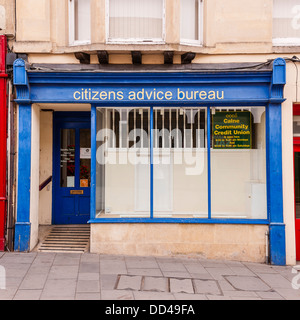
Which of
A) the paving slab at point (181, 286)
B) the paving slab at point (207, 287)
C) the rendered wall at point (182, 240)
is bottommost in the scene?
the paving slab at point (207, 287)

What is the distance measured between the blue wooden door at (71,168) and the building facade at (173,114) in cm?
110

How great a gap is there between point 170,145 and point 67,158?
294cm

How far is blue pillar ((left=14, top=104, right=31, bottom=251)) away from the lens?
24.6ft

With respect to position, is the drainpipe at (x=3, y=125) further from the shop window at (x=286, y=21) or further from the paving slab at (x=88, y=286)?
the shop window at (x=286, y=21)

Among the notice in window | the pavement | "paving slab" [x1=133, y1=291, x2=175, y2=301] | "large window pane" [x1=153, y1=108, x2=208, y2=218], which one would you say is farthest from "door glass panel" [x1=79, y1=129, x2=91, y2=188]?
"paving slab" [x1=133, y1=291, x2=175, y2=301]

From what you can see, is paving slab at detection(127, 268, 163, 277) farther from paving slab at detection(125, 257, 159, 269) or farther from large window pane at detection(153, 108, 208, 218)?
large window pane at detection(153, 108, 208, 218)

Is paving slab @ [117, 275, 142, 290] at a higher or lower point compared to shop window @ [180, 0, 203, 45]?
lower

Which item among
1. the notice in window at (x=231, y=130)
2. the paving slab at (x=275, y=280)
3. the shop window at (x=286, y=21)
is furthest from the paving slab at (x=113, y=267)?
the shop window at (x=286, y=21)

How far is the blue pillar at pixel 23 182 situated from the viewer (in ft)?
24.6

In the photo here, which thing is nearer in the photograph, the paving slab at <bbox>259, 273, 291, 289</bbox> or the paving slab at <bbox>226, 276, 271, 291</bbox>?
the paving slab at <bbox>226, 276, 271, 291</bbox>

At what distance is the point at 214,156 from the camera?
802 cm

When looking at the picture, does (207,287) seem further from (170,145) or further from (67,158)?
(67,158)

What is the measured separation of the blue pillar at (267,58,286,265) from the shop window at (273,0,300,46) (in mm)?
1080

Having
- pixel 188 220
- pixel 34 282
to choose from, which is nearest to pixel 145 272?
pixel 188 220
